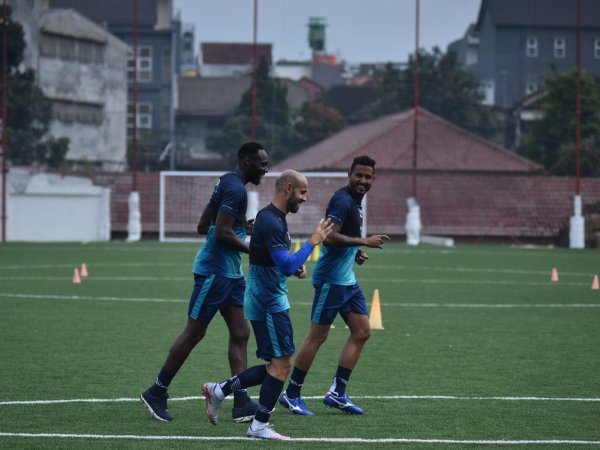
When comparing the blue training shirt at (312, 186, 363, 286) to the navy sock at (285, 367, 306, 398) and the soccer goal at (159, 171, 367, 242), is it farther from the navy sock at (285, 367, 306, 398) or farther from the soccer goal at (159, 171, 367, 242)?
the soccer goal at (159, 171, 367, 242)

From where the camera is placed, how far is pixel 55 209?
4316 centimetres

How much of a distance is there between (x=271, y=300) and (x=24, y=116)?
3962 centimetres

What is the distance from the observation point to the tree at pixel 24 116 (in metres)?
45.8

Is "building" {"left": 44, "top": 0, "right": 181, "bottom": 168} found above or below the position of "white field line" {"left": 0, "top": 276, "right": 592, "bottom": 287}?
above

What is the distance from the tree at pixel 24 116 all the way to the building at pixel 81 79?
593 cm

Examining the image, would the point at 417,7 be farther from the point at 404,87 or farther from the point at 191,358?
the point at 191,358

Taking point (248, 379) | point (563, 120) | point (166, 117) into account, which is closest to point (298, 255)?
point (248, 379)

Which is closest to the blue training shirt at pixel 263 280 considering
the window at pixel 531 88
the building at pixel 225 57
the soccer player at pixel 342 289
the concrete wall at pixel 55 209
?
the soccer player at pixel 342 289

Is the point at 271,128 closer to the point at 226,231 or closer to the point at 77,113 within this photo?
the point at 77,113

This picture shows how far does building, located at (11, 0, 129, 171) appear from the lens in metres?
57.1

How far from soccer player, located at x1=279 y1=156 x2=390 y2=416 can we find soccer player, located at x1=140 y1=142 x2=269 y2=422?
1.91 feet

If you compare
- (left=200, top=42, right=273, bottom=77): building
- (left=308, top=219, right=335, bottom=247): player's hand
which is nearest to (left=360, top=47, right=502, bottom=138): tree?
(left=308, top=219, right=335, bottom=247): player's hand

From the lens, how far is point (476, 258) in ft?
110

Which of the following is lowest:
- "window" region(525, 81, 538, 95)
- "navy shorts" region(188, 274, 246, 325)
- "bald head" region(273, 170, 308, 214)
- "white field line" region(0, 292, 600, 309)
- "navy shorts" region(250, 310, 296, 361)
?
"white field line" region(0, 292, 600, 309)
